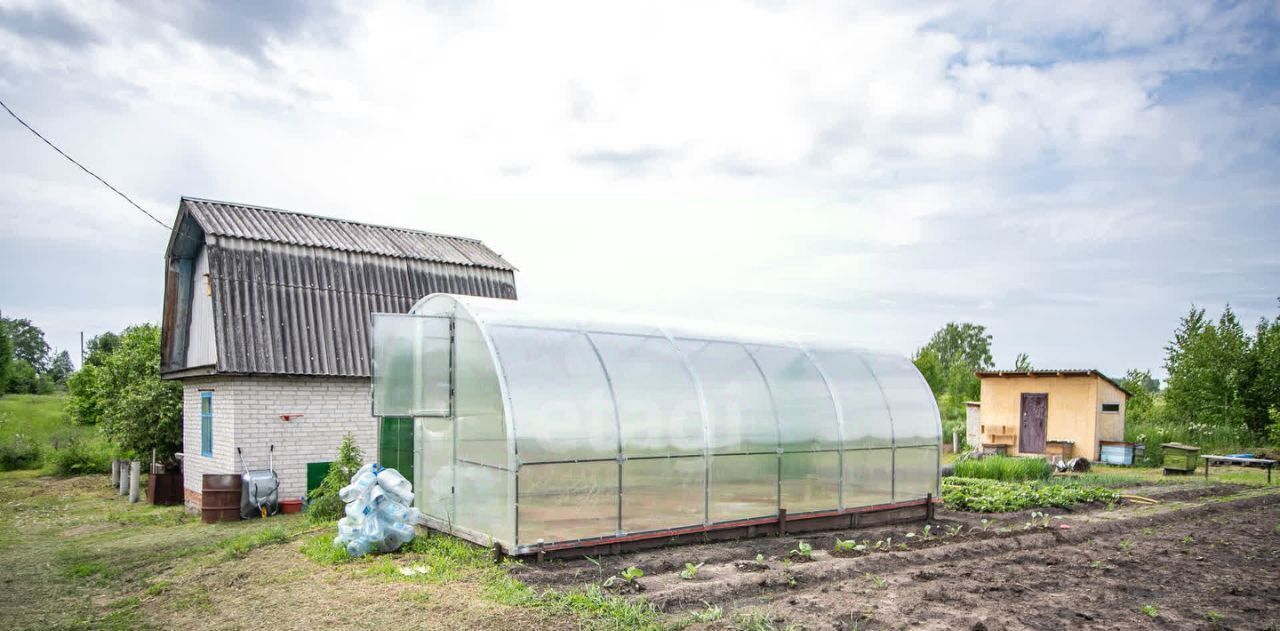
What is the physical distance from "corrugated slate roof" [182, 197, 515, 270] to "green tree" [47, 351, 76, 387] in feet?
168

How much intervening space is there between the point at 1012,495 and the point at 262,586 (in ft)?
40.4

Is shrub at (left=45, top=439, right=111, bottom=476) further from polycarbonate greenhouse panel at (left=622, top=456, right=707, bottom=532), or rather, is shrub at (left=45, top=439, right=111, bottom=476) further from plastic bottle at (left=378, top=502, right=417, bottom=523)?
polycarbonate greenhouse panel at (left=622, top=456, right=707, bottom=532)

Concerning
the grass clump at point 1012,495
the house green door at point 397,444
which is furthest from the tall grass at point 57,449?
the grass clump at point 1012,495

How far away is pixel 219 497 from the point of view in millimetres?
13961

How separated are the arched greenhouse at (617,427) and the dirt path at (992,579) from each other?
1.75 ft

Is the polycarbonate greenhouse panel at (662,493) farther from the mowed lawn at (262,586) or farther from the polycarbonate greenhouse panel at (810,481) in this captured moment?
the mowed lawn at (262,586)

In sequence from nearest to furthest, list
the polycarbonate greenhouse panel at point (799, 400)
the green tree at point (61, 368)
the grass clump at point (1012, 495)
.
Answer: the polycarbonate greenhouse panel at point (799, 400), the grass clump at point (1012, 495), the green tree at point (61, 368)

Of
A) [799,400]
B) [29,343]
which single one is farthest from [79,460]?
[29,343]

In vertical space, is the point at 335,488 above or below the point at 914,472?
below

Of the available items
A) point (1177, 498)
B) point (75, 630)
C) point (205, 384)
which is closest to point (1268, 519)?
point (1177, 498)

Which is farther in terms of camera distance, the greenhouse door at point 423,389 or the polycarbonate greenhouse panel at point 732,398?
the polycarbonate greenhouse panel at point 732,398

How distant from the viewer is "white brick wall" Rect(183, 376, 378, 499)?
14.5m

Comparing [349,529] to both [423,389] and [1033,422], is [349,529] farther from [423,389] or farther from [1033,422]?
[1033,422]

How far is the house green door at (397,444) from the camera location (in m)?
12.5
